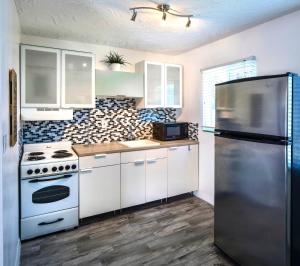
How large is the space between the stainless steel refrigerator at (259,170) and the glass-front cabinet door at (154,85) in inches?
55.1

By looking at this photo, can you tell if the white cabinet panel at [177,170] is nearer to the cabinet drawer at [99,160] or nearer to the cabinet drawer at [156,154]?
the cabinet drawer at [156,154]

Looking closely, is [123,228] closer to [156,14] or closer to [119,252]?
[119,252]

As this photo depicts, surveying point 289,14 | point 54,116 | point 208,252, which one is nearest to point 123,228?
point 208,252

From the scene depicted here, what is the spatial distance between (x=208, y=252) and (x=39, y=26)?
305cm

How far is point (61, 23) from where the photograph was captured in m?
2.49

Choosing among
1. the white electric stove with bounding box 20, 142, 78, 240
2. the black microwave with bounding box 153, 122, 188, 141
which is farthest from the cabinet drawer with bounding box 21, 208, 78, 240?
the black microwave with bounding box 153, 122, 188, 141

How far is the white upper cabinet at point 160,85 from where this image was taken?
3376mm

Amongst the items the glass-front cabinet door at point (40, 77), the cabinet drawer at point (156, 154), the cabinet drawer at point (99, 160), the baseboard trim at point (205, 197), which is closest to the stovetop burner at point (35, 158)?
the cabinet drawer at point (99, 160)

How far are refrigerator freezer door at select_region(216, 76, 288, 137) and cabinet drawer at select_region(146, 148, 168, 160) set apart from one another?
1164mm

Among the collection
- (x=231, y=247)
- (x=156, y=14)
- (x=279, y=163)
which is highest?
(x=156, y=14)

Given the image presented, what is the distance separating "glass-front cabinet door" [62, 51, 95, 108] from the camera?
9.20 ft

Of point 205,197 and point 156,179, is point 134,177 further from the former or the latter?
point 205,197

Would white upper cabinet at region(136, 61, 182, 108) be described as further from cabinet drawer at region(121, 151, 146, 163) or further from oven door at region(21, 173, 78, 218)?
oven door at region(21, 173, 78, 218)

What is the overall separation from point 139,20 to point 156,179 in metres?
2.02
